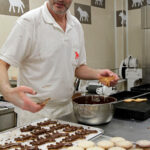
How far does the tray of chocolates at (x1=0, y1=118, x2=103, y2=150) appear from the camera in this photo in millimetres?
1100

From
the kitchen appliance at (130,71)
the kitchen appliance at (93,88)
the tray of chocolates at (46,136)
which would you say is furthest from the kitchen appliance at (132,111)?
the kitchen appliance at (130,71)

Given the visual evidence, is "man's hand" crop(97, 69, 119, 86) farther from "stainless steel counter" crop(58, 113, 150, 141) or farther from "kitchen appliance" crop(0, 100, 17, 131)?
"kitchen appliance" crop(0, 100, 17, 131)

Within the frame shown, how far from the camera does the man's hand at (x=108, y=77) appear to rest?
1.53 metres

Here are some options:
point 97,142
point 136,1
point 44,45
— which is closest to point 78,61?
point 44,45

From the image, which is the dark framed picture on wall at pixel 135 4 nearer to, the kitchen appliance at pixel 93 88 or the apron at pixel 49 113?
the kitchen appliance at pixel 93 88

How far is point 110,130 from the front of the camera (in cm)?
130

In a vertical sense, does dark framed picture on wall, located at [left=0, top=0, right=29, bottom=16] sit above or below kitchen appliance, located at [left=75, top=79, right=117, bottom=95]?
above

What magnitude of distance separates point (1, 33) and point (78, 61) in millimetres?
1311

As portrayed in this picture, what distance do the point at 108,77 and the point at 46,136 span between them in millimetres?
638

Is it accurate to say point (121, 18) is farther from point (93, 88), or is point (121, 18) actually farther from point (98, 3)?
Answer: point (93, 88)

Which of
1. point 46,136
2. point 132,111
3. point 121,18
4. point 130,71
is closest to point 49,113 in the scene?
point 46,136

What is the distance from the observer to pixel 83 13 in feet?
12.4

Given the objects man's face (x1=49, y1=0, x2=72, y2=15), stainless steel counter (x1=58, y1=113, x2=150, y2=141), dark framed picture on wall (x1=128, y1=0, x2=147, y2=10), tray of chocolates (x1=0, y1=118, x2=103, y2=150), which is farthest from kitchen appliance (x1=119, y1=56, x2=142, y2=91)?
tray of chocolates (x1=0, y1=118, x2=103, y2=150)

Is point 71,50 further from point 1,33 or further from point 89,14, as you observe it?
point 89,14
